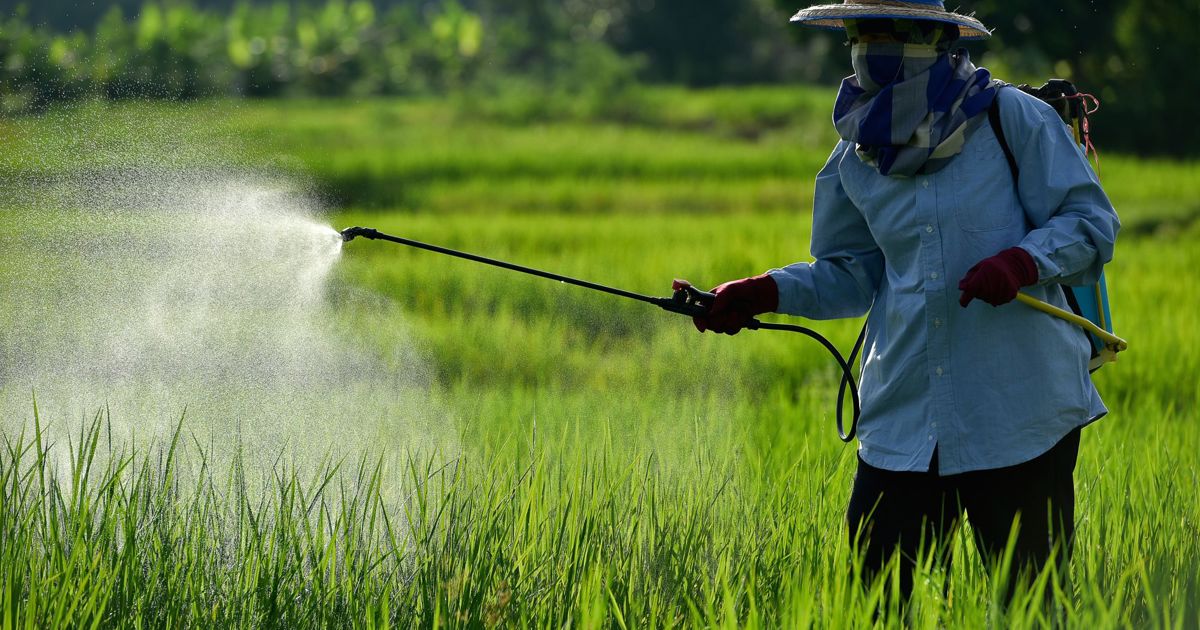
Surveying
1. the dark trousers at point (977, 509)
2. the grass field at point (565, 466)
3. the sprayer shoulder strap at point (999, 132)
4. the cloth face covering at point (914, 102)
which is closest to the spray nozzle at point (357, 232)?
the grass field at point (565, 466)

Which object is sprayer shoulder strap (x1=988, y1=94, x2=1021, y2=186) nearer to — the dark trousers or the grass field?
the dark trousers

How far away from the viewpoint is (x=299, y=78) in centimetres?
2252

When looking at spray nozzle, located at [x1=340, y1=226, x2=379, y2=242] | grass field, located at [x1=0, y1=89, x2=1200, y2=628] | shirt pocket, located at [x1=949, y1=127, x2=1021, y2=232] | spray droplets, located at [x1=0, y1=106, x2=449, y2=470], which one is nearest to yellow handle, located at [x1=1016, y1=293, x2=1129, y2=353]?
shirt pocket, located at [x1=949, y1=127, x2=1021, y2=232]

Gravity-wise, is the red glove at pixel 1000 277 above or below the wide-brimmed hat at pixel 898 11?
below

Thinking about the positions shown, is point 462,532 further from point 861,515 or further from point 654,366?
point 654,366

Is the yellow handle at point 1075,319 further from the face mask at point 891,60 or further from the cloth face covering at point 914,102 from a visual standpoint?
the face mask at point 891,60

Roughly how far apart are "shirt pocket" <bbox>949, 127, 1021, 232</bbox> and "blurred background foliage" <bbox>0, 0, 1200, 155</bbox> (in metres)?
4.13

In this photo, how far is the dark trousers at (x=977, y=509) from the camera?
2.22m

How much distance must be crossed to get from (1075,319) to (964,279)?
0.84 ft

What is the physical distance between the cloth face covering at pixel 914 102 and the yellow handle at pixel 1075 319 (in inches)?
10.1

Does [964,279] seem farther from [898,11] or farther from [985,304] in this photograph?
[898,11]

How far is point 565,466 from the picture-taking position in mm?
3295

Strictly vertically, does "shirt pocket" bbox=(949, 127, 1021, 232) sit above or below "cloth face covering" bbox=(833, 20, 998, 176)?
below

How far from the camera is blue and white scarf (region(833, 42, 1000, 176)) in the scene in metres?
2.21
